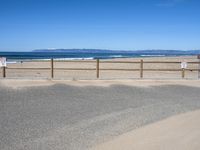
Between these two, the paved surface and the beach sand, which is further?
the paved surface

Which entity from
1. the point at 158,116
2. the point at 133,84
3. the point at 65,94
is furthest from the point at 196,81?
the point at 158,116

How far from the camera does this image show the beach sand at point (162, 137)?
19.3 feet

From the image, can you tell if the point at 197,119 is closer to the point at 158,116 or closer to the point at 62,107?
the point at 158,116

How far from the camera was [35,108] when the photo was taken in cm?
932

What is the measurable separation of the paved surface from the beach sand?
11.8 inches

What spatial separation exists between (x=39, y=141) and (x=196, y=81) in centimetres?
1187

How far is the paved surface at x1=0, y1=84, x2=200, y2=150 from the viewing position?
21.0 feet

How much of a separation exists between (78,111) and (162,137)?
307 cm

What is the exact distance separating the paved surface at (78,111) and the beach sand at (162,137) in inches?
11.8

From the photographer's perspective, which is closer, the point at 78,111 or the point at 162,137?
the point at 162,137

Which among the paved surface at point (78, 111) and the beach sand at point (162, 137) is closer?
the beach sand at point (162, 137)

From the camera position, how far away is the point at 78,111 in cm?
900

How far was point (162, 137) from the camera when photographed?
646 cm

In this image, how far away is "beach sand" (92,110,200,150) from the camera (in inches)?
232
